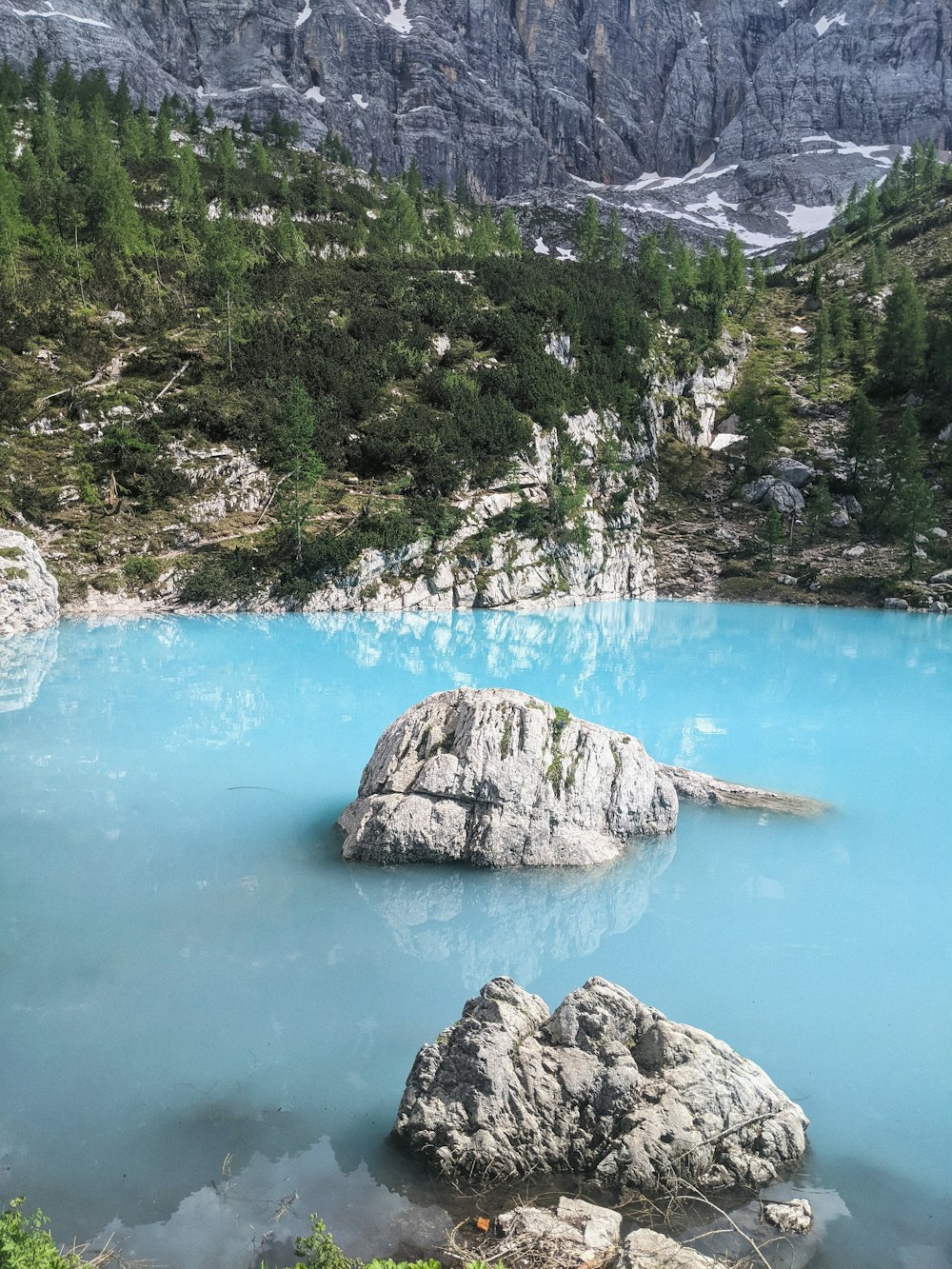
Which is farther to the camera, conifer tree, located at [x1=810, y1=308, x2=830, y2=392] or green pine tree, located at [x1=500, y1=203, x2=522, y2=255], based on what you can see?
green pine tree, located at [x1=500, y1=203, x2=522, y2=255]

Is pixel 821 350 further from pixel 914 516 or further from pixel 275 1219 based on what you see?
pixel 275 1219

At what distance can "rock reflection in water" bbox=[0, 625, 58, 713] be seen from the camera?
20.1 meters

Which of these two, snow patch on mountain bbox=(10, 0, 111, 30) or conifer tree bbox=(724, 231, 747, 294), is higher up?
snow patch on mountain bbox=(10, 0, 111, 30)

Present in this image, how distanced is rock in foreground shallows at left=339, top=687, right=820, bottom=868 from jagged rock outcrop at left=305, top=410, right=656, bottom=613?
27.0 meters

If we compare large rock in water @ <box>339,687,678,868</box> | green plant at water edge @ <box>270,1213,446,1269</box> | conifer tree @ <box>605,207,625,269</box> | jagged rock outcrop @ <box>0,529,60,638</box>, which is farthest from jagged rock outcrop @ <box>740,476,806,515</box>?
green plant at water edge @ <box>270,1213,446,1269</box>

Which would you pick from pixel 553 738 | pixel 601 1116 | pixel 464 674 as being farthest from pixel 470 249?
pixel 601 1116

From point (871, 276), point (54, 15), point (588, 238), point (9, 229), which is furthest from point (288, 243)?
point (54, 15)

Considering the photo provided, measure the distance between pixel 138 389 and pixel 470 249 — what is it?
4889cm

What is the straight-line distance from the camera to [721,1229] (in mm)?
5703

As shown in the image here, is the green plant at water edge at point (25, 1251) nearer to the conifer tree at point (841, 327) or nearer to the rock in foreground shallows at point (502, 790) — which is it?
the rock in foreground shallows at point (502, 790)

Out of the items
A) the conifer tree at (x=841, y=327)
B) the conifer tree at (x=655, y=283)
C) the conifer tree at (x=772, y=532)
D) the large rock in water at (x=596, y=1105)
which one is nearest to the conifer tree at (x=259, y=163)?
the conifer tree at (x=655, y=283)

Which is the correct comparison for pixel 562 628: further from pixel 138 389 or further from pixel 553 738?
pixel 138 389

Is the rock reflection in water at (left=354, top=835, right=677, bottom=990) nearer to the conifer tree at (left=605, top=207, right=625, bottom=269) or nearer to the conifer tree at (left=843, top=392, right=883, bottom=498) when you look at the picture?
the conifer tree at (left=843, top=392, right=883, bottom=498)

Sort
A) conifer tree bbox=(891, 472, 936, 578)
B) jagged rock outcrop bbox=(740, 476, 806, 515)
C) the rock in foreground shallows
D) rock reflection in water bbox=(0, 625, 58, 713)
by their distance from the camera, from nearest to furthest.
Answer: the rock in foreground shallows
rock reflection in water bbox=(0, 625, 58, 713)
conifer tree bbox=(891, 472, 936, 578)
jagged rock outcrop bbox=(740, 476, 806, 515)
